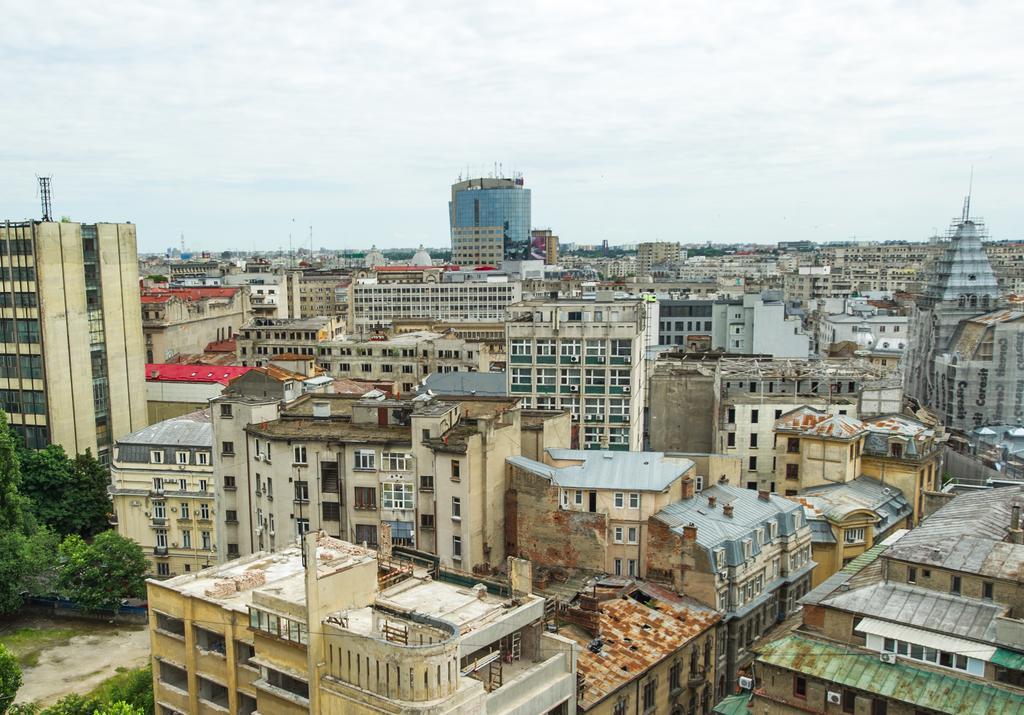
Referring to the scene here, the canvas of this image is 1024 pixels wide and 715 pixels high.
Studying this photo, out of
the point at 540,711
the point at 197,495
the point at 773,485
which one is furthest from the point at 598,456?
the point at 197,495

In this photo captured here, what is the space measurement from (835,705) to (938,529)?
44.6ft

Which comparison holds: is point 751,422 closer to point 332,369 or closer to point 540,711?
point 540,711

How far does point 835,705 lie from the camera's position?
36.0 m

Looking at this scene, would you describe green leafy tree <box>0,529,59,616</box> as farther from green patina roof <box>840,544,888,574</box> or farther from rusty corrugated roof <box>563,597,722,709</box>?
green patina roof <box>840,544,888,574</box>

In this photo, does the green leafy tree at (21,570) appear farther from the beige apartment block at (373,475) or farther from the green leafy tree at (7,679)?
the green leafy tree at (7,679)

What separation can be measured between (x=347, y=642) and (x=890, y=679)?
21899mm

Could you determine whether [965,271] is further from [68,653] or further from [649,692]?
[68,653]

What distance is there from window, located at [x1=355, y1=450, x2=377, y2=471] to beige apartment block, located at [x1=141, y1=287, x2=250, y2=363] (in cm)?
8064

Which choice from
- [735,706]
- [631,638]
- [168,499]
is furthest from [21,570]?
[735,706]

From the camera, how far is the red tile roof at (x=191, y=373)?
326 feet

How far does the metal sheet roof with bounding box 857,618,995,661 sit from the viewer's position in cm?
3384

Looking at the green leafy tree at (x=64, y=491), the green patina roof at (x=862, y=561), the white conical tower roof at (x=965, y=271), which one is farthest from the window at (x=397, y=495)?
the white conical tower roof at (x=965, y=271)

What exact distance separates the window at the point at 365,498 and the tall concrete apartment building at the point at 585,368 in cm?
2765

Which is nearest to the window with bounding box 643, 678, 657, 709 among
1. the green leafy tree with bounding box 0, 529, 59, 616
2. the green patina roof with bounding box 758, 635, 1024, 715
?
the green patina roof with bounding box 758, 635, 1024, 715
